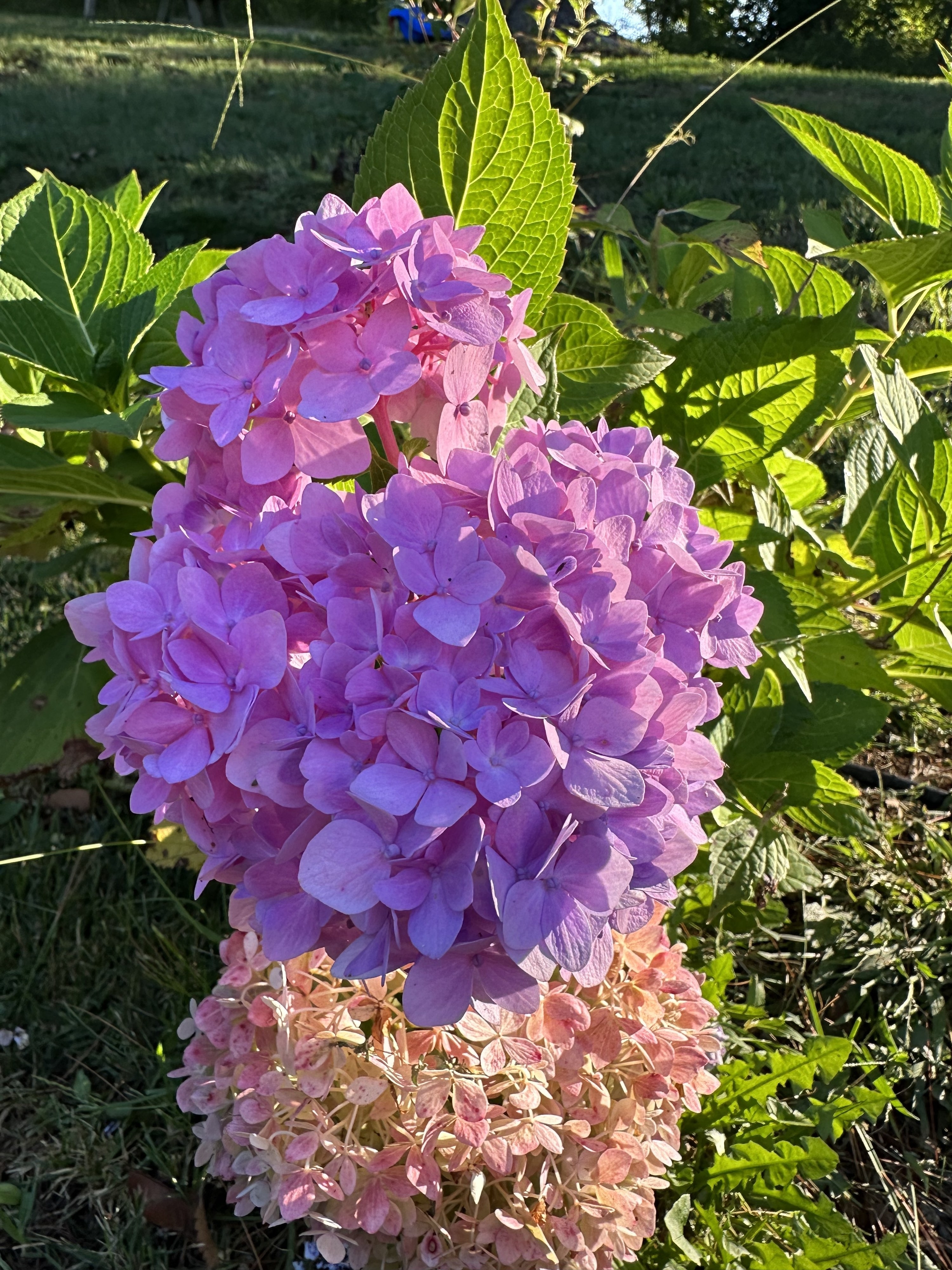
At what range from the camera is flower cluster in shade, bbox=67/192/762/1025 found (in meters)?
0.60

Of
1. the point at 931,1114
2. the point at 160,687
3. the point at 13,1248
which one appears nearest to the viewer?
the point at 160,687

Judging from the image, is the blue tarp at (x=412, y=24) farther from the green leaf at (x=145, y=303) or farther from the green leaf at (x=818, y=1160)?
the green leaf at (x=818, y=1160)

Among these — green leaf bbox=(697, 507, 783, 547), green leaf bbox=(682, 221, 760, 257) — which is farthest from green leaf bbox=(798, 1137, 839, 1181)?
green leaf bbox=(682, 221, 760, 257)

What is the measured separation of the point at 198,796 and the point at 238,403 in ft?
0.88

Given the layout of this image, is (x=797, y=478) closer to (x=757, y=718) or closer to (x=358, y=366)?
(x=757, y=718)

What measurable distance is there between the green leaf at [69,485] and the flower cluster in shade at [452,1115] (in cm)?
57

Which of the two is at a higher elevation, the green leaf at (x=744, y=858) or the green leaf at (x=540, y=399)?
the green leaf at (x=540, y=399)

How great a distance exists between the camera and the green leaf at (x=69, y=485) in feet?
3.77

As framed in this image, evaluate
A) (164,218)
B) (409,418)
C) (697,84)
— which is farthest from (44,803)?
(697,84)

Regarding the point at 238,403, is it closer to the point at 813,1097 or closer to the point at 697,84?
the point at 813,1097

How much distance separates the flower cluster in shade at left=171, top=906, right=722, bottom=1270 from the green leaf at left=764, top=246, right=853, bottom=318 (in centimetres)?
95

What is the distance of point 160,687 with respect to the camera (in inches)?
25.6

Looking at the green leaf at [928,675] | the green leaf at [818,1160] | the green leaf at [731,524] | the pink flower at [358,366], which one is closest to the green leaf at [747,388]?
the green leaf at [731,524]

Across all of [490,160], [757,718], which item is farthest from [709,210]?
[757,718]
